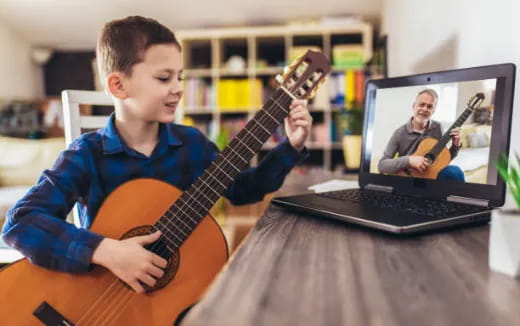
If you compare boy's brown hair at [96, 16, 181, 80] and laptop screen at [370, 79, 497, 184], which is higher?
boy's brown hair at [96, 16, 181, 80]

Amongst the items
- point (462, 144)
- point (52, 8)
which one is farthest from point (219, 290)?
point (52, 8)

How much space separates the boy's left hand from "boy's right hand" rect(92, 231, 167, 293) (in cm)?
38

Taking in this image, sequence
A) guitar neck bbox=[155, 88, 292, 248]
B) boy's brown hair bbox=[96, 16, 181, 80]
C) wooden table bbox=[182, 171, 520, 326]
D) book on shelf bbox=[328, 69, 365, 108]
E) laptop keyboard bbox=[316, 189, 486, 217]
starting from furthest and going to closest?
book on shelf bbox=[328, 69, 365, 108], boy's brown hair bbox=[96, 16, 181, 80], guitar neck bbox=[155, 88, 292, 248], laptop keyboard bbox=[316, 189, 486, 217], wooden table bbox=[182, 171, 520, 326]

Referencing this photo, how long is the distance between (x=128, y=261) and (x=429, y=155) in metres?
0.62

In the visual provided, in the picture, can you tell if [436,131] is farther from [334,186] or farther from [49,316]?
[49,316]

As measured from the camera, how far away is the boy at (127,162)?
2.43ft

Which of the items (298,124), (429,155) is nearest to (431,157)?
(429,155)

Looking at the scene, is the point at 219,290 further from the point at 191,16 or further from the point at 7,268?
the point at 191,16

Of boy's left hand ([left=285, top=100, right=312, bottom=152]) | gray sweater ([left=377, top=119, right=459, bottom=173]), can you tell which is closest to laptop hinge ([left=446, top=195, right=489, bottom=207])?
gray sweater ([left=377, top=119, right=459, bottom=173])

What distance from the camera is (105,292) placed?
754mm

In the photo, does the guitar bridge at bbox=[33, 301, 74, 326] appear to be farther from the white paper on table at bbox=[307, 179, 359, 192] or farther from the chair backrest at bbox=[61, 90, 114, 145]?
the white paper on table at bbox=[307, 179, 359, 192]

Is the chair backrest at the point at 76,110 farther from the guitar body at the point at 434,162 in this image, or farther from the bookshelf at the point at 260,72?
the bookshelf at the point at 260,72

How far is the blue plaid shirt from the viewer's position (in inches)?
29.4

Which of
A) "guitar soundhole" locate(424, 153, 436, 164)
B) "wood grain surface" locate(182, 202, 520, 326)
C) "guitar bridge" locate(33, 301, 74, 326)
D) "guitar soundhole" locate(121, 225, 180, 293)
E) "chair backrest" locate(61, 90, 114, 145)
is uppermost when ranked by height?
"chair backrest" locate(61, 90, 114, 145)
